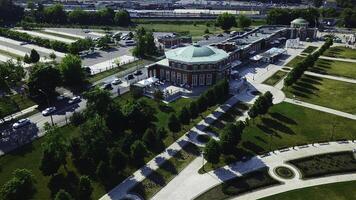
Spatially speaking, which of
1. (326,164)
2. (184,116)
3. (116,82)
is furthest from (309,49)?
(184,116)

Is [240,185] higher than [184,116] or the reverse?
the reverse

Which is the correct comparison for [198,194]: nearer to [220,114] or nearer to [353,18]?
[220,114]

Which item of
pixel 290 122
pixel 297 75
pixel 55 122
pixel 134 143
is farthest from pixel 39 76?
pixel 297 75

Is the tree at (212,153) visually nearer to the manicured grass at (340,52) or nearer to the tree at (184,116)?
the tree at (184,116)

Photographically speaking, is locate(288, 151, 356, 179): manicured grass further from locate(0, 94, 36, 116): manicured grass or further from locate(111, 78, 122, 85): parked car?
locate(0, 94, 36, 116): manicured grass

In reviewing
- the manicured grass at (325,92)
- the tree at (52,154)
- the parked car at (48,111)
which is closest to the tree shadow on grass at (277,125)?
the manicured grass at (325,92)

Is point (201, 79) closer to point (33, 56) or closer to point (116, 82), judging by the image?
point (116, 82)
